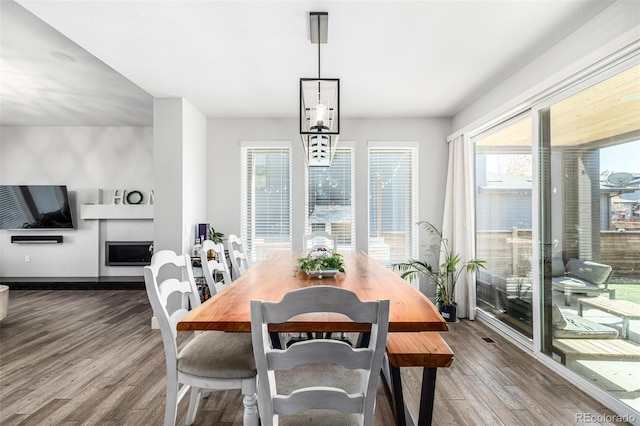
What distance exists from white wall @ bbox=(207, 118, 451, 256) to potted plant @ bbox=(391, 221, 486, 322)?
319 millimetres

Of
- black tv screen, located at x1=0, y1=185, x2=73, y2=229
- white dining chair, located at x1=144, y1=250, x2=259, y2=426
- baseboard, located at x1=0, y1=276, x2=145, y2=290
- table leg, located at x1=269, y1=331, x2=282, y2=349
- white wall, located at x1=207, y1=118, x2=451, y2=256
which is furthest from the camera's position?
black tv screen, located at x1=0, y1=185, x2=73, y2=229

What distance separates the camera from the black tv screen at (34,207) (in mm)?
5645

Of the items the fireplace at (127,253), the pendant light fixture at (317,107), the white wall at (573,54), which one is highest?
the white wall at (573,54)

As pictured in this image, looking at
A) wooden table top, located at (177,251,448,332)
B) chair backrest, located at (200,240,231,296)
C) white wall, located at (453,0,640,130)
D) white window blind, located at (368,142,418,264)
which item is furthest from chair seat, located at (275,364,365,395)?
white window blind, located at (368,142,418,264)

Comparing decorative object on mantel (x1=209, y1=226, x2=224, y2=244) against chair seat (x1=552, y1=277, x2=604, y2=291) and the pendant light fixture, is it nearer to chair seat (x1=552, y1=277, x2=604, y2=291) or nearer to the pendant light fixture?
the pendant light fixture

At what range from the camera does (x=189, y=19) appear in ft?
7.55

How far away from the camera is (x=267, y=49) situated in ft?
8.95

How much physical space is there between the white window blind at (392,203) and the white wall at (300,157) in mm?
122

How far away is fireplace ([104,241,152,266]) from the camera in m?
5.69

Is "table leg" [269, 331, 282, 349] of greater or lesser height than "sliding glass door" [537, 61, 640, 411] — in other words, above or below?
below

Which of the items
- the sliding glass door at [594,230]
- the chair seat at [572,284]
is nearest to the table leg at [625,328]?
the sliding glass door at [594,230]

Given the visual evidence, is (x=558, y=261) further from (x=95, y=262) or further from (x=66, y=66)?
(x=95, y=262)

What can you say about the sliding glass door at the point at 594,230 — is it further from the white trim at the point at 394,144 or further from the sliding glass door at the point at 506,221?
the white trim at the point at 394,144

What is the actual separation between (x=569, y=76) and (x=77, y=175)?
6909 mm
